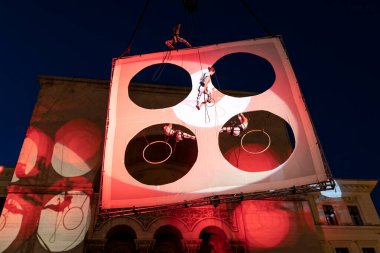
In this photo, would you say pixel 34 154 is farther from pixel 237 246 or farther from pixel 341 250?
pixel 341 250

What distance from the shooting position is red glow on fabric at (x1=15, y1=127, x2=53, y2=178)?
38.0 feet

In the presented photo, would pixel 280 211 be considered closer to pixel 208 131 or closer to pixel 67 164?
pixel 208 131

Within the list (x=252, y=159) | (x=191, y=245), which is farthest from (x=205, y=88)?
(x=191, y=245)

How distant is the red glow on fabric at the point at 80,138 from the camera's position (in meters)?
12.3

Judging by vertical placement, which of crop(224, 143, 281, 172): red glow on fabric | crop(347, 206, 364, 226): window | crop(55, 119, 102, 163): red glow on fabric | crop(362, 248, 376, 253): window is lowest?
crop(362, 248, 376, 253): window

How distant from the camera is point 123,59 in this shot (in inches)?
411

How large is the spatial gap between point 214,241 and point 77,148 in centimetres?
609

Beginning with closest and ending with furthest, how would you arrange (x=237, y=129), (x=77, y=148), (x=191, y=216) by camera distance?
(x=237, y=129)
(x=191, y=216)
(x=77, y=148)

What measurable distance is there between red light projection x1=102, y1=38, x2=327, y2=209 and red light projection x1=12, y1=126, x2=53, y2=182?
4.20m

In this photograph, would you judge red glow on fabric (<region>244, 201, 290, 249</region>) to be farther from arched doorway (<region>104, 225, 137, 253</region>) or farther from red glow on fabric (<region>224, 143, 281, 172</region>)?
arched doorway (<region>104, 225, 137, 253</region>)

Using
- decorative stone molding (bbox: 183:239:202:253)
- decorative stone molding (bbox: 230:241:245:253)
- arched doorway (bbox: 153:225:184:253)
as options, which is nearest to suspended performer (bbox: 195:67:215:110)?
decorative stone molding (bbox: 183:239:202:253)

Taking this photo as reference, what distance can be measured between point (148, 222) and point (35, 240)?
11.3 feet

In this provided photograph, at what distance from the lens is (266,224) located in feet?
37.1

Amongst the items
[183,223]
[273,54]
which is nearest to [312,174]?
[273,54]
